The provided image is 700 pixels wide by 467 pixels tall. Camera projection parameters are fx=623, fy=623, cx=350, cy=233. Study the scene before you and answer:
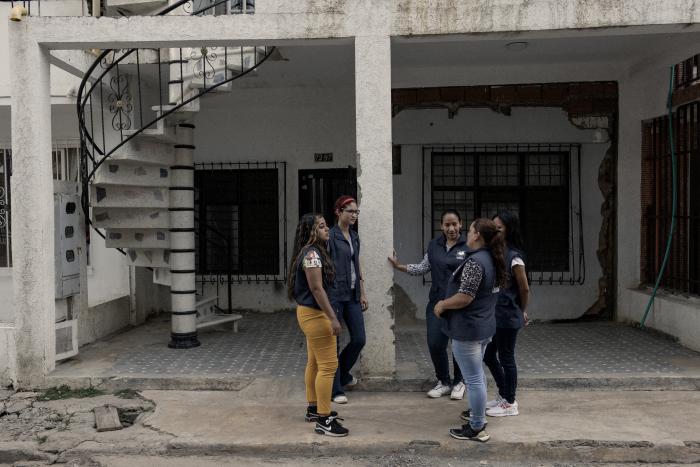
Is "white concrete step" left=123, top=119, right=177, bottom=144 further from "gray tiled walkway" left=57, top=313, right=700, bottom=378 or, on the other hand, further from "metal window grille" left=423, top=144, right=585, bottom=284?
"metal window grille" left=423, top=144, right=585, bottom=284

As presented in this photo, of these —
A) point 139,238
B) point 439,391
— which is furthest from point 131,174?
point 439,391

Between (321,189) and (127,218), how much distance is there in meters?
2.99

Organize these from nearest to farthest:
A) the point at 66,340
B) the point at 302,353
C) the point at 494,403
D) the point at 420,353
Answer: the point at 494,403 < the point at 66,340 < the point at 420,353 < the point at 302,353

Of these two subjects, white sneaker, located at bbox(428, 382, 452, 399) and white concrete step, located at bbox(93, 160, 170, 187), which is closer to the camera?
white sneaker, located at bbox(428, 382, 452, 399)

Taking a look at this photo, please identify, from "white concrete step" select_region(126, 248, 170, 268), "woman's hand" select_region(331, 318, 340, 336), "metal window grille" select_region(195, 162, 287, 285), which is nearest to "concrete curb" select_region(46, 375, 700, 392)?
"woman's hand" select_region(331, 318, 340, 336)

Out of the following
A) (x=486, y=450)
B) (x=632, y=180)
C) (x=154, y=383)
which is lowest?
(x=486, y=450)

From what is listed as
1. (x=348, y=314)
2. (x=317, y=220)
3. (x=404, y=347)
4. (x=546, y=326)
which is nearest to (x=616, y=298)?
(x=546, y=326)

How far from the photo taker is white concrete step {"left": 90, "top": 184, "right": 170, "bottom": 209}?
6.68 metres

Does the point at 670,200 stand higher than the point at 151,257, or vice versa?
the point at 670,200

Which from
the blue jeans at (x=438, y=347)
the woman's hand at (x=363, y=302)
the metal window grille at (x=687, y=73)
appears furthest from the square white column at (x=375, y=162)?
the metal window grille at (x=687, y=73)

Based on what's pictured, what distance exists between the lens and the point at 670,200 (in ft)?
25.4

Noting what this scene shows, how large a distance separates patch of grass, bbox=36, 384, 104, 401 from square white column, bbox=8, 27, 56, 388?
19 cm

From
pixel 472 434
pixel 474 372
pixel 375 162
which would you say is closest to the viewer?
pixel 474 372

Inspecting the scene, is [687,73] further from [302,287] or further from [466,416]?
[302,287]
